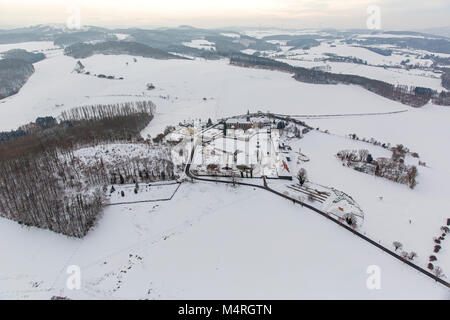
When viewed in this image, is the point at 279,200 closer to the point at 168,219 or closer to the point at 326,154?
the point at 168,219

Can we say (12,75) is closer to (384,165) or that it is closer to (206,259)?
(206,259)

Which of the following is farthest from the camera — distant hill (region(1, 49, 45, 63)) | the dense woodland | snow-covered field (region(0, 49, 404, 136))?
distant hill (region(1, 49, 45, 63))

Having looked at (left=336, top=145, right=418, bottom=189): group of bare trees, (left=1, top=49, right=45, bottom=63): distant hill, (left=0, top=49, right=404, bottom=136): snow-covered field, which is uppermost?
(left=1, top=49, right=45, bottom=63): distant hill

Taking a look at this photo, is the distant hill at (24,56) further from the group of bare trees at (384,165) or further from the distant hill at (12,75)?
the group of bare trees at (384,165)

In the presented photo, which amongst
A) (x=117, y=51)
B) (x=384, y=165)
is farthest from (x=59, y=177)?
(x=117, y=51)

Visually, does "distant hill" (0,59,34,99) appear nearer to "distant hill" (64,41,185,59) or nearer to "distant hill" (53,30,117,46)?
"distant hill" (64,41,185,59)

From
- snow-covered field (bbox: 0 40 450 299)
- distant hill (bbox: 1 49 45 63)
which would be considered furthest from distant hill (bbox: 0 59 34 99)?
snow-covered field (bbox: 0 40 450 299)

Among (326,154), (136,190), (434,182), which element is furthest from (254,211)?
(434,182)
